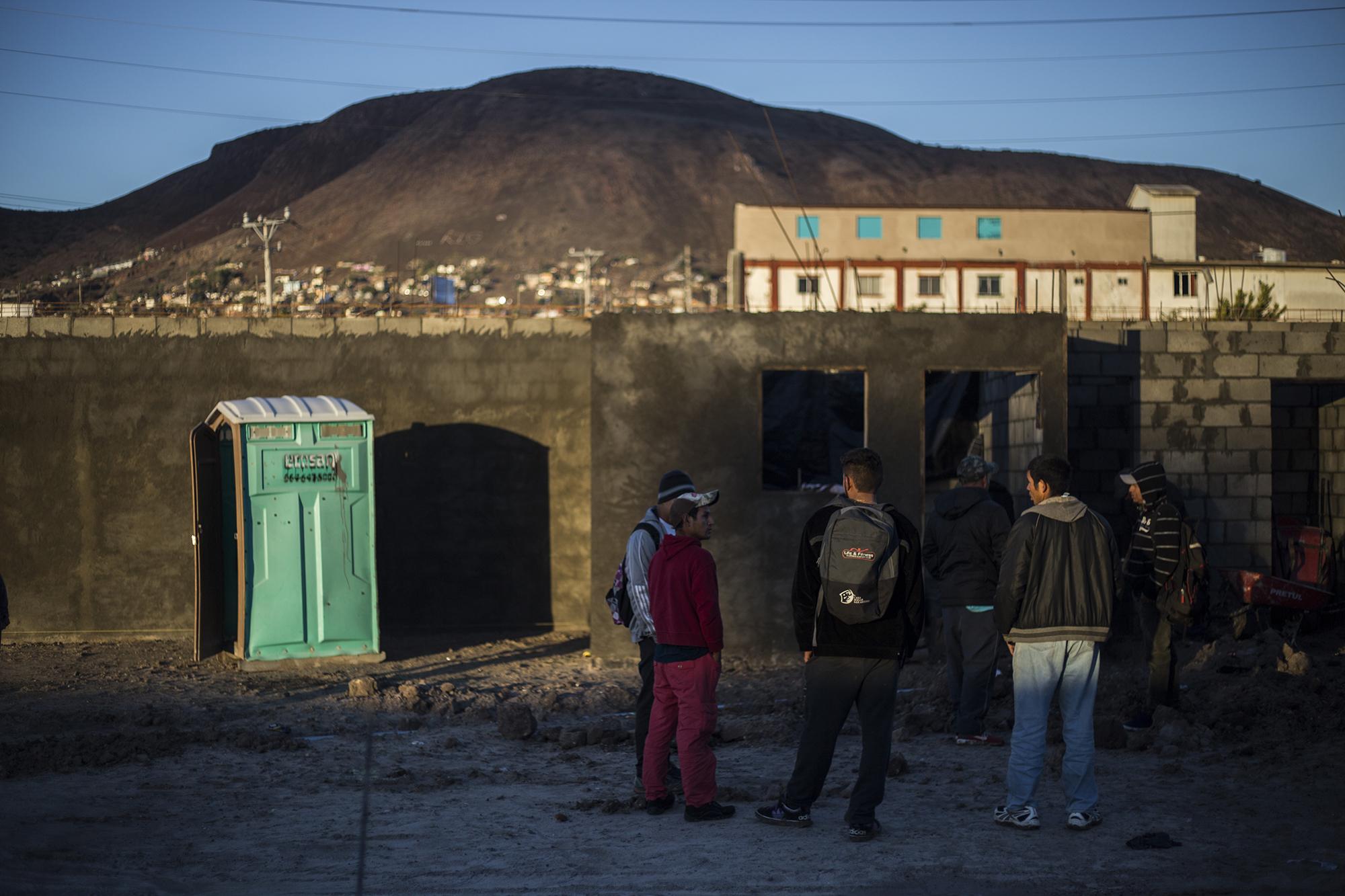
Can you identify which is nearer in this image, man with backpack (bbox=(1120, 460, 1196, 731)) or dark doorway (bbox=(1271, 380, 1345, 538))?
man with backpack (bbox=(1120, 460, 1196, 731))

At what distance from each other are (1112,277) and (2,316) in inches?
2238

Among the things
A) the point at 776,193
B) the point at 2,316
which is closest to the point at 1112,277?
the point at 2,316

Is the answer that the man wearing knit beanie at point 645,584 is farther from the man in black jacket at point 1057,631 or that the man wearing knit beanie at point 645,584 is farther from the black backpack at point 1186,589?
the black backpack at point 1186,589

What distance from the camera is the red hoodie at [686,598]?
19.7ft

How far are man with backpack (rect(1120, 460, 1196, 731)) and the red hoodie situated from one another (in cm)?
331

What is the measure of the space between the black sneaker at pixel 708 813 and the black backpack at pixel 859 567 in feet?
4.14

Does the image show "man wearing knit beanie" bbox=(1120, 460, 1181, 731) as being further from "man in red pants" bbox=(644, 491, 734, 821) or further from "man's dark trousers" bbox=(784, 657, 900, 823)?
"man in red pants" bbox=(644, 491, 734, 821)

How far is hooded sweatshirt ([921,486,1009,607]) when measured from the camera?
8.04 meters

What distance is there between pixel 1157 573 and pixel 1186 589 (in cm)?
20

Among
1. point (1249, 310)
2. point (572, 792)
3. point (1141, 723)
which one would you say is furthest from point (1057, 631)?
point (1249, 310)

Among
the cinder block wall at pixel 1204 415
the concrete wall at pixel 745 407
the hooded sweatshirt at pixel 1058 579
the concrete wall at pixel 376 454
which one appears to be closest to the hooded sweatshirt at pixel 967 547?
the hooded sweatshirt at pixel 1058 579

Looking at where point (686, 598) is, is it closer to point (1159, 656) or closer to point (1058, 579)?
point (1058, 579)

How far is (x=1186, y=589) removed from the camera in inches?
310

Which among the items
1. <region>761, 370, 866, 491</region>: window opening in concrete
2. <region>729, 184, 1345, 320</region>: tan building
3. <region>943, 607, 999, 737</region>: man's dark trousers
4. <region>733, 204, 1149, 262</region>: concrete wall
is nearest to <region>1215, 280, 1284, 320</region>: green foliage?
<region>761, 370, 866, 491</region>: window opening in concrete
